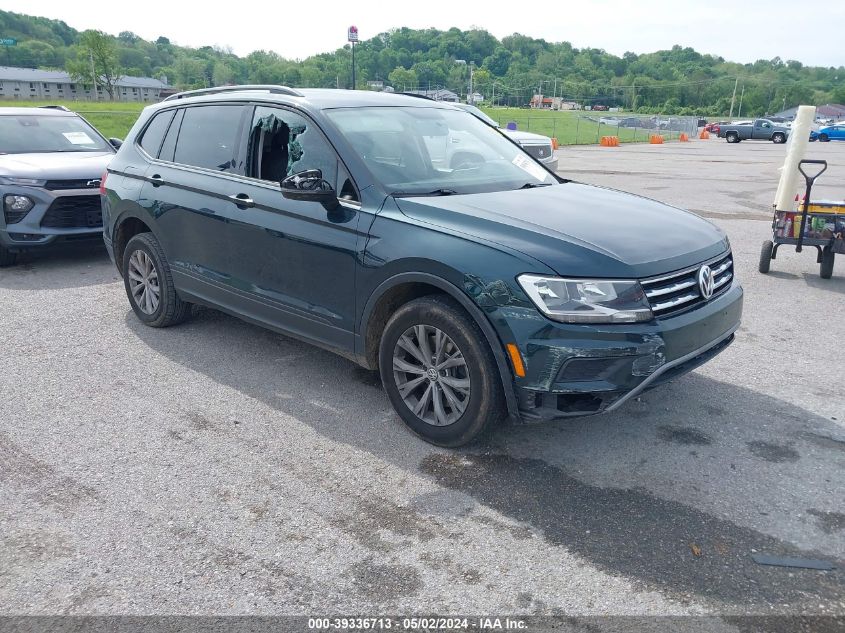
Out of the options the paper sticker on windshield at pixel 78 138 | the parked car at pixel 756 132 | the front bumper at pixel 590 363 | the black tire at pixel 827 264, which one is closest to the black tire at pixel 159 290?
the front bumper at pixel 590 363

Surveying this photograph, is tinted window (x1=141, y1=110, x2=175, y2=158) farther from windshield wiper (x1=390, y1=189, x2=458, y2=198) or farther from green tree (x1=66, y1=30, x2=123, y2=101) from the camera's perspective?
green tree (x1=66, y1=30, x2=123, y2=101)

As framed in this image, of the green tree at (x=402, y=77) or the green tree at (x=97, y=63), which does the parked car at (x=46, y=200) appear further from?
the green tree at (x=97, y=63)

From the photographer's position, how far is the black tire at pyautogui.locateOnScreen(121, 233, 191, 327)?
5.62m

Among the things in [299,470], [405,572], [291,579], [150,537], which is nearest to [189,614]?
[291,579]

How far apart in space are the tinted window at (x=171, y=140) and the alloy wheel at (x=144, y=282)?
79 cm

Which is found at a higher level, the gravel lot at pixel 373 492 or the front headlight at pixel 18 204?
the front headlight at pixel 18 204

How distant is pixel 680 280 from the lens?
3672 mm

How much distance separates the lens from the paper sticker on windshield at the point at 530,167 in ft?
16.3

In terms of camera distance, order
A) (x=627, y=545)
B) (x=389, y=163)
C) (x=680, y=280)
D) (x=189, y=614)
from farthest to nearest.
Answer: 1. (x=389, y=163)
2. (x=680, y=280)
3. (x=627, y=545)
4. (x=189, y=614)

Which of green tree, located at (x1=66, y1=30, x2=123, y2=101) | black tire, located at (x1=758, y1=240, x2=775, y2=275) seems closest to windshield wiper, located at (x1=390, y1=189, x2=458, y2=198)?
black tire, located at (x1=758, y1=240, x2=775, y2=275)

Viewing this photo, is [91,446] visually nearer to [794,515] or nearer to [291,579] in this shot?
[291,579]

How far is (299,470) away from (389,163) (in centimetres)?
186

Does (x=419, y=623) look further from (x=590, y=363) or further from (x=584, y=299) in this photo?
(x=584, y=299)

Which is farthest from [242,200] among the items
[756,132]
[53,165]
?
[756,132]
